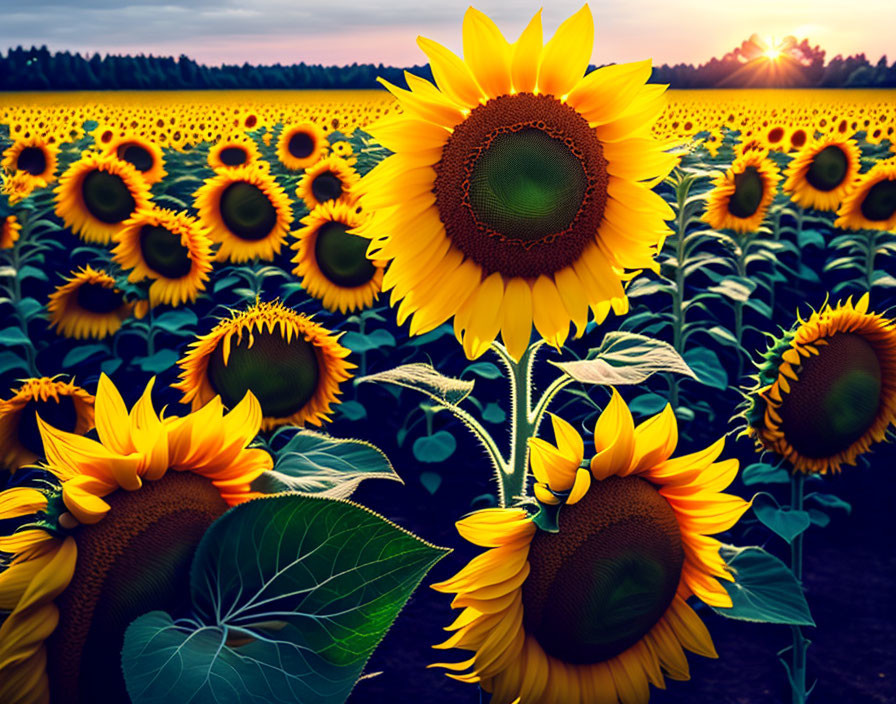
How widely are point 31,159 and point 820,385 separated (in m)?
7.83

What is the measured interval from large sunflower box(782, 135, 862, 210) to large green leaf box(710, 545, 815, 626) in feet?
19.7

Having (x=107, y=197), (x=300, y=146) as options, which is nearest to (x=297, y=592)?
(x=107, y=197)

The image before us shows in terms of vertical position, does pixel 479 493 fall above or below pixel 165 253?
below

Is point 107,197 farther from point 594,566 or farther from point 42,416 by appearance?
point 594,566

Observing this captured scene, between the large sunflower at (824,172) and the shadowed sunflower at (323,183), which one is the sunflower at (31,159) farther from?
the large sunflower at (824,172)

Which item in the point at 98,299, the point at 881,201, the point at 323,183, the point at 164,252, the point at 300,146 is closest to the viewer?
the point at 164,252

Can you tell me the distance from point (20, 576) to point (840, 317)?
7.11 ft

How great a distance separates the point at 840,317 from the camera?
2.29m

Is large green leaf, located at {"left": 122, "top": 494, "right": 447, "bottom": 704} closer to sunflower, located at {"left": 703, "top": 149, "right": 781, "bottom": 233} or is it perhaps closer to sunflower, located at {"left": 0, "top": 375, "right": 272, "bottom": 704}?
sunflower, located at {"left": 0, "top": 375, "right": 272, "bottom": 704}

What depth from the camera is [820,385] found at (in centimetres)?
226

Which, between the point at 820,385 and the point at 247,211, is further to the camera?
the point at 247,211

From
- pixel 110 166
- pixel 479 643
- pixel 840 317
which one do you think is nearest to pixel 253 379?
pixel 479 643

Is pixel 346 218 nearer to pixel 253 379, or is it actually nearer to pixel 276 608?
pixel 253 379

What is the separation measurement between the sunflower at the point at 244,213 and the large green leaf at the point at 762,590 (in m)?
3.81
